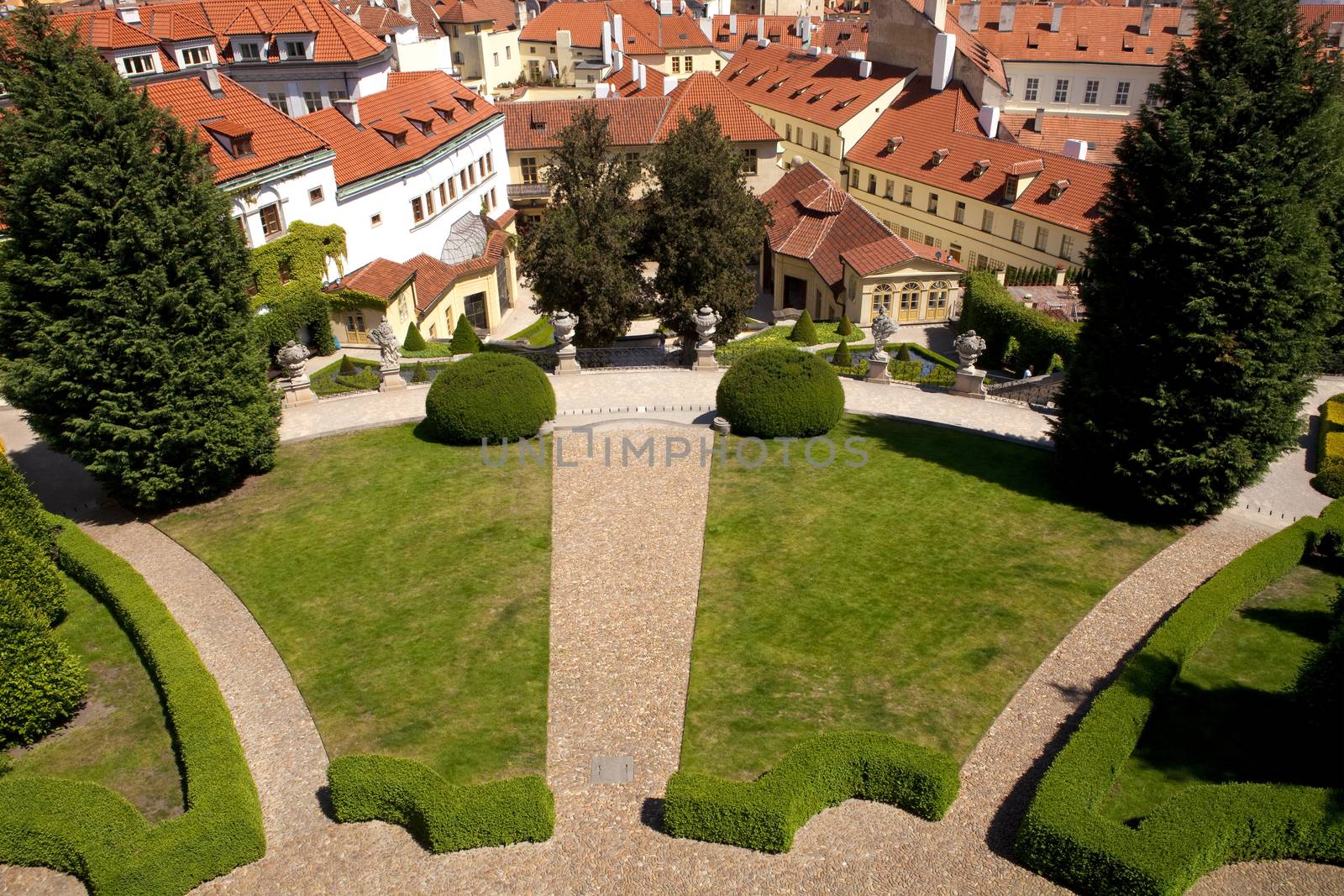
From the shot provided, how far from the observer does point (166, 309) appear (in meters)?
22.2

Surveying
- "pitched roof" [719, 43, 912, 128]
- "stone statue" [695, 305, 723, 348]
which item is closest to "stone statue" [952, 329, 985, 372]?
"stone statue" [695, 305, 723, 348]

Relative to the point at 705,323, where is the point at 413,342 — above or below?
below

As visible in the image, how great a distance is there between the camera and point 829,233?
45.4 metres

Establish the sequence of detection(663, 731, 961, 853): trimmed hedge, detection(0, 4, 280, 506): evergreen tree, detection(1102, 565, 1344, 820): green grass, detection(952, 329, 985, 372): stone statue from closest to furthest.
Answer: detection(663, 731, 961, 853): trimmed hedge
detection(1102, 565, 1344, 820): green grass
detection(0, 4, 280, 506): evergreen tree
detection(952, 329, 985, 372): stone statue

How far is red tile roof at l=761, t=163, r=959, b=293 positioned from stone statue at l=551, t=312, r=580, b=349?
46.7ft

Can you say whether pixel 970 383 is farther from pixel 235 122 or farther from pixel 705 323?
pixel 235 122

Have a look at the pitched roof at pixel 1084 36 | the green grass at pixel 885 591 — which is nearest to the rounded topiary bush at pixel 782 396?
the green grass at pixel 885 591

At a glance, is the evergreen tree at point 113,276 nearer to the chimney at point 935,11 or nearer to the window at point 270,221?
the window at point 270,221

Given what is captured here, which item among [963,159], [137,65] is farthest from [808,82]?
[137,65]

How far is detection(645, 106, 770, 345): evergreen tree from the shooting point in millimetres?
32938

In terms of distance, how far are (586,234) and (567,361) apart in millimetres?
4596

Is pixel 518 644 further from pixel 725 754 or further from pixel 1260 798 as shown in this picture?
pixel 1260 798

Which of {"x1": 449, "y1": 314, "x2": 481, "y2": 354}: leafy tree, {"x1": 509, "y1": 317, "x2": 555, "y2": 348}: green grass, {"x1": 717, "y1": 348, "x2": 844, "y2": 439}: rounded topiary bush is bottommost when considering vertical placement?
{"x1": 509, "y1": 317, "x2": 555, "y2": 348}: green grass

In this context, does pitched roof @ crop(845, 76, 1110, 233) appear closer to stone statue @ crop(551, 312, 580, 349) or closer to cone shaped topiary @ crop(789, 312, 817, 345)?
cone shaped topiary @ crop(789, 312, 817, 345)
